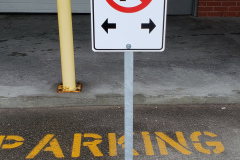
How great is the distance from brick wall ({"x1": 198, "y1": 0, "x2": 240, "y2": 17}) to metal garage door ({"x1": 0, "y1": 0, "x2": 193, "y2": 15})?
2.19 feet

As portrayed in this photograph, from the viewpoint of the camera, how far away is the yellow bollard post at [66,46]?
489 cm

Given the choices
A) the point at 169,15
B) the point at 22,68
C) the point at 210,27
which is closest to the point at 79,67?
the point at 22,68

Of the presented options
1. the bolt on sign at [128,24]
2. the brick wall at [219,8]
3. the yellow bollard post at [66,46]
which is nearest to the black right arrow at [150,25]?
the bolt on sign at [128,24]

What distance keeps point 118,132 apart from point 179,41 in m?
5.21

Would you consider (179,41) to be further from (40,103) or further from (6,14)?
(6,14)

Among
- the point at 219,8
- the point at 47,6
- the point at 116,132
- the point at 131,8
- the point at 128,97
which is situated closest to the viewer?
the point at 131,8

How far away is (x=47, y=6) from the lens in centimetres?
1317

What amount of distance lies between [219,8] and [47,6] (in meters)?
6.96

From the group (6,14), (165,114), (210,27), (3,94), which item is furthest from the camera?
(6,14)

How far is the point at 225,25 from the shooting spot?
36.5ft

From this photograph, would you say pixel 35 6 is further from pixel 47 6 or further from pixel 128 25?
pixel 128 25

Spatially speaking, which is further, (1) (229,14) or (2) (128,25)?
(1) (229,14)

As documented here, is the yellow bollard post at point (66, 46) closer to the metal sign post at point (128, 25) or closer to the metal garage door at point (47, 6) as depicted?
the metal sign post at point (128, 25)

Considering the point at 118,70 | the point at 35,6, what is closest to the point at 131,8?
the point at 118,70
